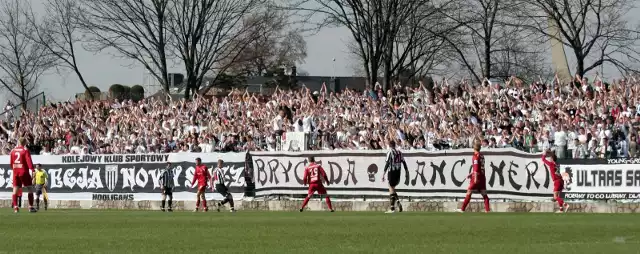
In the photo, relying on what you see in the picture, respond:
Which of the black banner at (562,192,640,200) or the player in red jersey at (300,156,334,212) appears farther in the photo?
the player in red jersey at (300,156,334,212)

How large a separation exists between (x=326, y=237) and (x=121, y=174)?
27959 millimetres

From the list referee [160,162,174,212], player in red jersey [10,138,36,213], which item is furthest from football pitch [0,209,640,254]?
referee [160,162,174,212]

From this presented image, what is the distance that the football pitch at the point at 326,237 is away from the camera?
15156 millimetres

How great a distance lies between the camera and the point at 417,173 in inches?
1428

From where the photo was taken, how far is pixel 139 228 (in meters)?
20.8

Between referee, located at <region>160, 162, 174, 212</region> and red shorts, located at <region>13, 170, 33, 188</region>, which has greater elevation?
red shorts, located at <region>13, 170, 33, 188</region>

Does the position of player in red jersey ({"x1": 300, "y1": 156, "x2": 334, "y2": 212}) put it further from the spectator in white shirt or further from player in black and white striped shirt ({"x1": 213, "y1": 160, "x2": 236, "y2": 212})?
the spectator in white shirt

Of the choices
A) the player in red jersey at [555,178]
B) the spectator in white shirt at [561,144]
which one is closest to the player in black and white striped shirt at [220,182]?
the spectator in white shirt at [561,144]

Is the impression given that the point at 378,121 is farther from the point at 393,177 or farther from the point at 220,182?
the point at 393,177

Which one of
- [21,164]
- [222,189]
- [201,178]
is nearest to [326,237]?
[21,164]

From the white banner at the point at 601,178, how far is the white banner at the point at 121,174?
1220cm

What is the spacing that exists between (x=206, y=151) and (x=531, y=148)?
45.0 ft

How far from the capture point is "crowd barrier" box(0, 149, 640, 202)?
32438 mm

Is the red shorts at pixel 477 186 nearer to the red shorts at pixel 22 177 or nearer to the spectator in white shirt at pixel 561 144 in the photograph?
the spectator in white shirt at pixel 561 144
